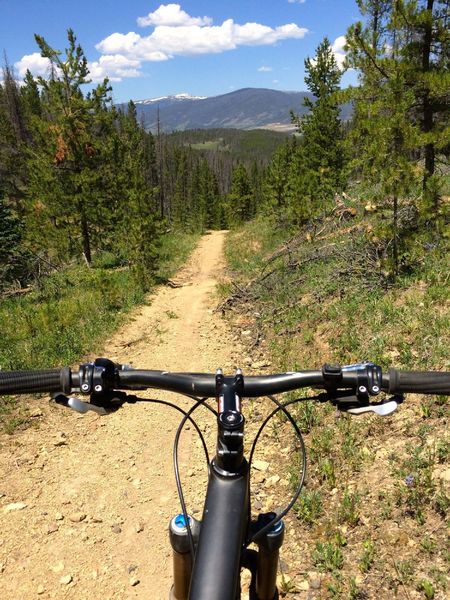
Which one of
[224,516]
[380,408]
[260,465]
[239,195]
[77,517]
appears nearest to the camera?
[224,516]

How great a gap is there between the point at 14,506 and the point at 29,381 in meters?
4.31

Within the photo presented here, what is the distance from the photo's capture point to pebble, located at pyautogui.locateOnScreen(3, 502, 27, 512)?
5.10 meters

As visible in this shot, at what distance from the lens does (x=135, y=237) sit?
16.1 metres

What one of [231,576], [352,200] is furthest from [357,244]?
[231,576]

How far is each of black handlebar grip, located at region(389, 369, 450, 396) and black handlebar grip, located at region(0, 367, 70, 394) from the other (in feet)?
4.67

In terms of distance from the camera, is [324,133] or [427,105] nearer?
[427,105]

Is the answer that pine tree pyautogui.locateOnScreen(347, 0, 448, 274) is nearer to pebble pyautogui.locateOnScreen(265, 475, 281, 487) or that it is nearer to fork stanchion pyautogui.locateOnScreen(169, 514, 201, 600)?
pebble pyautogui.locateOnScreen(265, 475, 281, 487)

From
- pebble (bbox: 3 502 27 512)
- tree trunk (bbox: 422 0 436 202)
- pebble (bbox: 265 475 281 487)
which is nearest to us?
pebble (bbox: 3 502 27 512)

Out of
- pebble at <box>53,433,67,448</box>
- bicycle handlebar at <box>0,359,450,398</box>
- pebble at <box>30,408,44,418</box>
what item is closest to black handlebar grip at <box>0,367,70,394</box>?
bicycle handlebar at <box>0,359,450,398</box>

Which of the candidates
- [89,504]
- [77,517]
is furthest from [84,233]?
[77,517]

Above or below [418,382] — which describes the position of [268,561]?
below

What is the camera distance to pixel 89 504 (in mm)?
5230

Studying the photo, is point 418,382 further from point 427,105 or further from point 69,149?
point 69,149

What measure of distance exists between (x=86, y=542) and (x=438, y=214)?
30.4 ft
